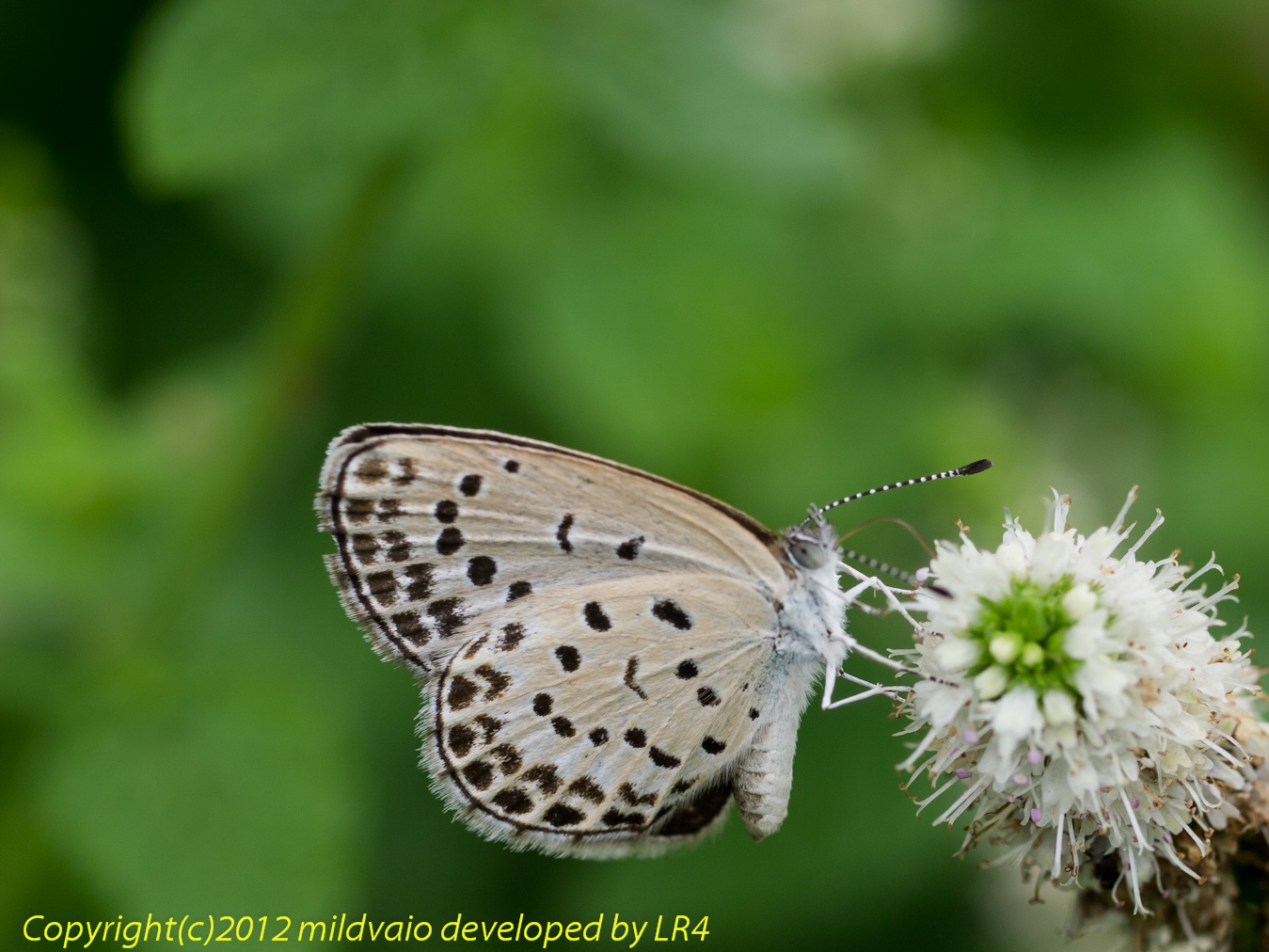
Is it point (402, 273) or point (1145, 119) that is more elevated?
point (1145, 119)

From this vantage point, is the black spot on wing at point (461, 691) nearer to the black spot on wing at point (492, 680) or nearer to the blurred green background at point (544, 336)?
the black spot on wing at point (492, 680)

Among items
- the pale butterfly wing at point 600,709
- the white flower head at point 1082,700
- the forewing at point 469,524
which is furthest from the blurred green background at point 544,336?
the white flower head at point 1082,700

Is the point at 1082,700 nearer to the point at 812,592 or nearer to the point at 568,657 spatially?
the point at 812,592

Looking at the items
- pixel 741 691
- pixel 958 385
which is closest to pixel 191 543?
pixel 741 691

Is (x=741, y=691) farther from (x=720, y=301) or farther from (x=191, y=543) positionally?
(x=720, y=301)

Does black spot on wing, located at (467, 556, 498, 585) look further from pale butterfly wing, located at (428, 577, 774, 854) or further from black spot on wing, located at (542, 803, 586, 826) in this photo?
black spot on wing, located at (542, 803, 586, 826)
